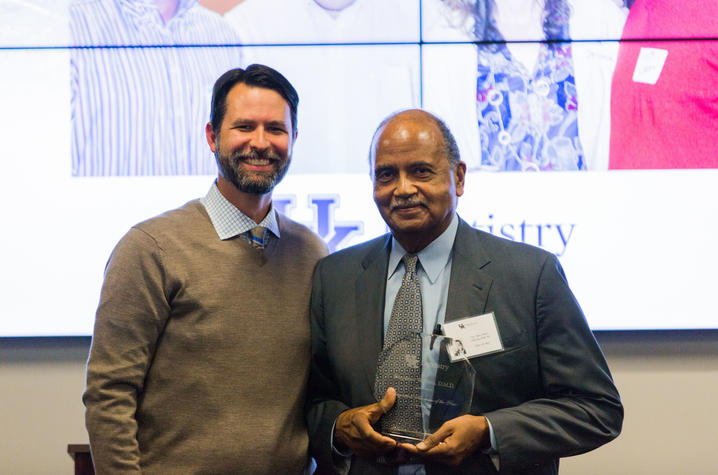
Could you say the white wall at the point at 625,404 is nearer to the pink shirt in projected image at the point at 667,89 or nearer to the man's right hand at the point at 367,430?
the pink shirt in projected image at the point at 667,89

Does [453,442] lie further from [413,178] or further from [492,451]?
[413,178]

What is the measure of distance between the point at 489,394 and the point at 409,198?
0.54 meters

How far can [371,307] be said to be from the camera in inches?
68.8

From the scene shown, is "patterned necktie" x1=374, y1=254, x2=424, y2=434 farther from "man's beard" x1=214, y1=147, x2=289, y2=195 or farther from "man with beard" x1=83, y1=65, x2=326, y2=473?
"man's beard" x1=214, y1=147, x2=289, y2=195

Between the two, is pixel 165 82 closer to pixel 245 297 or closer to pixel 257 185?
pixel 257 185

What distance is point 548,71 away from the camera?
2.81m

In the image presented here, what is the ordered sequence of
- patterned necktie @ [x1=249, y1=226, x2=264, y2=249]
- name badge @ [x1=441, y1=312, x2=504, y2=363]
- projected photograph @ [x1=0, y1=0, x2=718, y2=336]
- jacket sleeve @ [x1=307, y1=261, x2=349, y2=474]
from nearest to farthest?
1. name badge @ [x1=441, y1=312, x2=504, y2=363]
2. jacket sleeve @ [x1=307, y1=261, x2=349, y2=474]
3. patterned necktie @ [x1=249, y1=226, x2=264, y2=249]
4. projected photograph @ [x1=0, y1=0, x2=718, y2=336]

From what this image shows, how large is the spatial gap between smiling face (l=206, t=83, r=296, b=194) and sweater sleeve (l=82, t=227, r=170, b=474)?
0.30 metres

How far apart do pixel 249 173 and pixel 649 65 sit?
6.34 ft

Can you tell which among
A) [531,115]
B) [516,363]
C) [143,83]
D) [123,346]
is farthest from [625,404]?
[143,83]

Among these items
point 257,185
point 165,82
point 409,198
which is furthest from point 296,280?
point 165,82

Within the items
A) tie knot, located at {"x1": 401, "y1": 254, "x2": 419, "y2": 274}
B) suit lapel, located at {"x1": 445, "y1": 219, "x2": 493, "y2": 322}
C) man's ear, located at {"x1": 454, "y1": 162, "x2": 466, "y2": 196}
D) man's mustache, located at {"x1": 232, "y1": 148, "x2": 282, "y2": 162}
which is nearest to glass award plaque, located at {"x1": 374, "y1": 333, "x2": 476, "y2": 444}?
suit lapel, located at {"x1": 445, "y1": 219, "x2": 493, "y2": 322}

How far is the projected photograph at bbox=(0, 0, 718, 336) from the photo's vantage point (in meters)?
2.78

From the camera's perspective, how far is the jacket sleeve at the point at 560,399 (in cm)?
159
